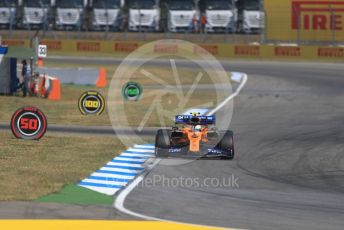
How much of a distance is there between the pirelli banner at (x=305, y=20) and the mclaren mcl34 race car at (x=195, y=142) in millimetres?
34389

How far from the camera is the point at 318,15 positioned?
50.7 metres

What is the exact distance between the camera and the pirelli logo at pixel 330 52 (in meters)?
49.7

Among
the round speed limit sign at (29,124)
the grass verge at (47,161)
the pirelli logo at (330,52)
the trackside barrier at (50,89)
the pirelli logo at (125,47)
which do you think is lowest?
the pirelli logo at (330,52)

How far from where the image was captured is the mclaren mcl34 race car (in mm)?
17016

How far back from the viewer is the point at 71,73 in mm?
39125

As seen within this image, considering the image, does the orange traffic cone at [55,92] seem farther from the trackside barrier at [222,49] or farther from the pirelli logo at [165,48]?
the pirelli logo at [165,48]

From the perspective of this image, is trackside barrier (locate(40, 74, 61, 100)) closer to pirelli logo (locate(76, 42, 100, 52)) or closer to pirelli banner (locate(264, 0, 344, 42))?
pirelli banner (locate(264, 0, 344, 42))

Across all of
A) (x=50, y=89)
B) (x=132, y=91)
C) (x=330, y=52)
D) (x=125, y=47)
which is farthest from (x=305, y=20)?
(x=50, y=89)

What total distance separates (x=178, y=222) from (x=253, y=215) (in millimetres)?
1252

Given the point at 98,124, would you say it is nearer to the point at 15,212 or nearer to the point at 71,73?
the point at 15,212

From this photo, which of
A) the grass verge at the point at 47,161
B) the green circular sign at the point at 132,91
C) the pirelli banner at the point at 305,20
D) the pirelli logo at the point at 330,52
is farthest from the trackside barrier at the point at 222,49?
the grass verge at the point at 47,161

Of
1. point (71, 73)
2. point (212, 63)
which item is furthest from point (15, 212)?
point (212, 63)

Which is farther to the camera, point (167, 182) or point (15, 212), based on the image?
point (167, 182)

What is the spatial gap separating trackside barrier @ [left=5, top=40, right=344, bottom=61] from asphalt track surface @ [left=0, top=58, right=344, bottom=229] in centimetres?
2142
